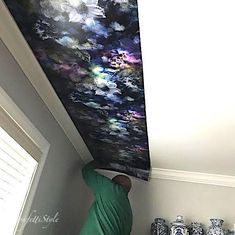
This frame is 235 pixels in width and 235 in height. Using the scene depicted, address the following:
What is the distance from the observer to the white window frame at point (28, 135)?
129 centimetres

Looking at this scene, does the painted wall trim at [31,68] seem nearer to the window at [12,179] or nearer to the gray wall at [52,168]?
the gray wall at [52,168]

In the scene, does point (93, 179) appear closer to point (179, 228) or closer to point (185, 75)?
point (179, 228)

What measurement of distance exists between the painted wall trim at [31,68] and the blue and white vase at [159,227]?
792 mm

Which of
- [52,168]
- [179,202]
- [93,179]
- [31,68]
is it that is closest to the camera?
[31,68]

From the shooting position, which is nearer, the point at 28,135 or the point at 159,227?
the point at 28,135

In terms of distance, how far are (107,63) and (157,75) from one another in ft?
0.72

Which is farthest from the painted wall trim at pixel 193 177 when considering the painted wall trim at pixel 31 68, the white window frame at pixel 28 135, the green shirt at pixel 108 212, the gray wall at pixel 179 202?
the white window frame at pixel 28 135

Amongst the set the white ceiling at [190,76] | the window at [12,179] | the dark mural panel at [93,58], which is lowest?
the window at [12,179]

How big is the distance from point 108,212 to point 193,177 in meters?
0.77

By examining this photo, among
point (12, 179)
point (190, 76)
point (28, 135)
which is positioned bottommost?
point (12, 179)

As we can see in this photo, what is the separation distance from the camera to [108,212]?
6.28ft

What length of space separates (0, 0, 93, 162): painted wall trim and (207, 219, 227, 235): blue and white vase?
106 centimetres

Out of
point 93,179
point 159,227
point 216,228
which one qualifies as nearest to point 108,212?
point 93,179

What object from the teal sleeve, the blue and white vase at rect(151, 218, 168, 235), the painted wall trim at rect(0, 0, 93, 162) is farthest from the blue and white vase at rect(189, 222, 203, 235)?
the painted wall trim at rect(0, 0, 93, 162)
